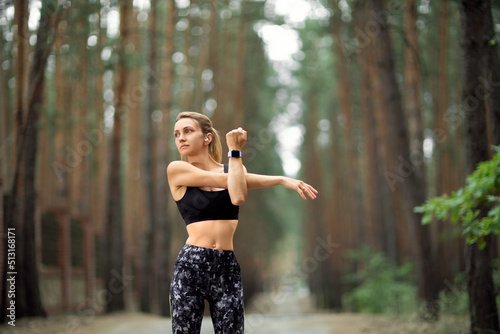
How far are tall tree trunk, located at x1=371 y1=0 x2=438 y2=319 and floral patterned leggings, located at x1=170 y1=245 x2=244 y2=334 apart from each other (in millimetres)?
8803

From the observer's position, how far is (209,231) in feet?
10.6

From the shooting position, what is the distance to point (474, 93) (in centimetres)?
787

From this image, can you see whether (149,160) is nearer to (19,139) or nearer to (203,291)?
(19,139)

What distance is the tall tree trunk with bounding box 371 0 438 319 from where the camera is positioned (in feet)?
37.7

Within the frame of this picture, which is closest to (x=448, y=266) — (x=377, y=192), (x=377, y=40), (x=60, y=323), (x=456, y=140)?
(x=377, y=192)

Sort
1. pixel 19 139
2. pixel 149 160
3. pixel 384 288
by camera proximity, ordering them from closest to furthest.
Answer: pixel 19 139 < pixel 384 288 < pixel 149 160

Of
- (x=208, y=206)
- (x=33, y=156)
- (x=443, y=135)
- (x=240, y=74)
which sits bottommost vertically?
(x=208, y=206)

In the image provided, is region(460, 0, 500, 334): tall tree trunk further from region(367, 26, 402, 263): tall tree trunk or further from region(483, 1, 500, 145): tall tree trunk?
region(367, 26, 402, 263): tall tree trunk

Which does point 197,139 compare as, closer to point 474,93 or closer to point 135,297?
point 474,93

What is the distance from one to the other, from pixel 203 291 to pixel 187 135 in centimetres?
88

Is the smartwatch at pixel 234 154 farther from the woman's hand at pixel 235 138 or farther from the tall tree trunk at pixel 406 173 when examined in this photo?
the tall tree trunk at pixel 406 173

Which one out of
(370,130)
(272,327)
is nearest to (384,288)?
(272,327)

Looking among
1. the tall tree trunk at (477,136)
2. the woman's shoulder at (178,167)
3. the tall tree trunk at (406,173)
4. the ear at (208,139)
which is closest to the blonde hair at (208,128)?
the ear at (208,139)

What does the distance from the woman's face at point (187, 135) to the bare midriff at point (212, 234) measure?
442mm
